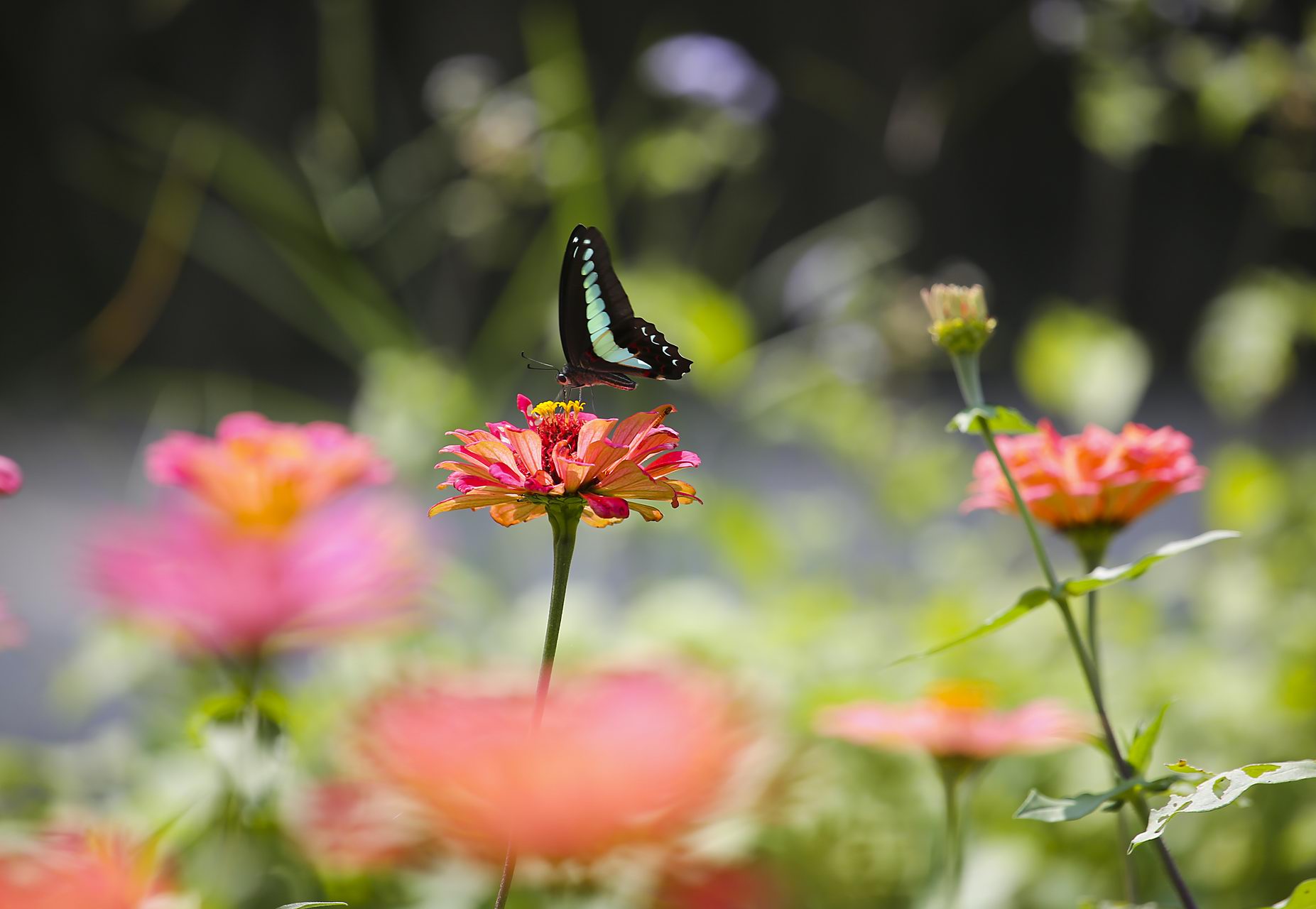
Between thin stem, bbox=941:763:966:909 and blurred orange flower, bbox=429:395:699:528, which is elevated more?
blurred orange flower, bbox=429:395:699:528

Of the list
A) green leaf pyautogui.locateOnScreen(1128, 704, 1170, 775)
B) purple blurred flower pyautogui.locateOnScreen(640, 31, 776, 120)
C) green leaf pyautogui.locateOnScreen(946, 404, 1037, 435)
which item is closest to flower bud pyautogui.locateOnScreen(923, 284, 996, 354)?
green leaf pyautogui.locateOnScreen(946, 404, 1037, 435)

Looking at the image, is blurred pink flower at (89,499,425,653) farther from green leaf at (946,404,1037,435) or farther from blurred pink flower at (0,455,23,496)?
green leaf at (946,404,1037,435)

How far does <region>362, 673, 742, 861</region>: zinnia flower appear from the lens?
247 millimetres

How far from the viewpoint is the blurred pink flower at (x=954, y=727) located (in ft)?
1.45

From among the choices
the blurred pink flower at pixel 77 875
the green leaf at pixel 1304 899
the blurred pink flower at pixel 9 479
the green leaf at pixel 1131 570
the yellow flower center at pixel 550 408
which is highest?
the yellow flower center at pixel 550 408

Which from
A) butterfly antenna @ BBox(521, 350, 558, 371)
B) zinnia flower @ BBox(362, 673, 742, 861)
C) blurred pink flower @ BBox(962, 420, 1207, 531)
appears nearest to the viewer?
zinnia flower @ BBox(362, 673, 742, 861)

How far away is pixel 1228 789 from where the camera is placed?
27 centimetres

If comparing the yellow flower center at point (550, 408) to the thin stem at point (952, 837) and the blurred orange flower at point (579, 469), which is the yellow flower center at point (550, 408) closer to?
the blurred orange flower at point (579, 469)

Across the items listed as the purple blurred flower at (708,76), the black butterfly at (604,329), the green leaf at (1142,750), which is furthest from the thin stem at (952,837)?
the purple blurred flower at (708,76)

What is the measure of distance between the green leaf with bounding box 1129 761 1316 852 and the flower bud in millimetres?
144

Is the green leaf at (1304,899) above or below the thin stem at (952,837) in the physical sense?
below

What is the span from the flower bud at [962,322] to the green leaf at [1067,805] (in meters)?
0.14

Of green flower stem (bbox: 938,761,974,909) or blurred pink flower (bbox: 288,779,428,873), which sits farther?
green flower stem (bbox: 938,761,974,909)

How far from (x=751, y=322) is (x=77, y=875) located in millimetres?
1137
